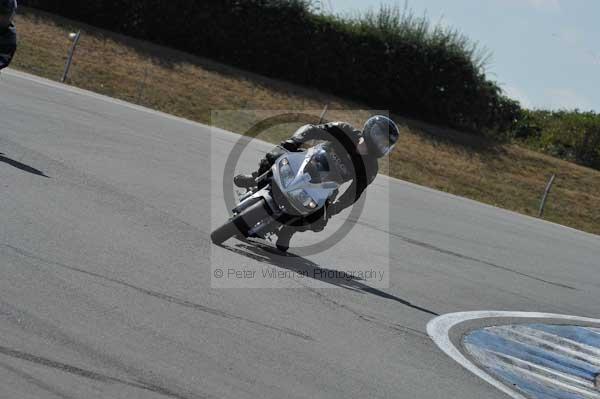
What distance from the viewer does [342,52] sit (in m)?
35.6

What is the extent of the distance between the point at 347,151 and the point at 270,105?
21.9m

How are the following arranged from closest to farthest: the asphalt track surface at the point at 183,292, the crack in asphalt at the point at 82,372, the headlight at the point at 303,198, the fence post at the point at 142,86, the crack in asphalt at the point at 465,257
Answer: the crack in asphalt at the point at 82,372
the asphalt track surface at the point at 183,292
the headlight at the point at 303,198
the crack in asphalt at the point at 465,257
the fence post at the point at 142,86

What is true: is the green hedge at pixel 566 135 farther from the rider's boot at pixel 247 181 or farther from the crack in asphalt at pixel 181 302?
the crack in asphalt at pixel 181 302

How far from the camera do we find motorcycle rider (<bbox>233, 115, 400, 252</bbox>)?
388 inches

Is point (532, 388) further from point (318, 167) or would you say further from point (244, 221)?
point (244, 221)

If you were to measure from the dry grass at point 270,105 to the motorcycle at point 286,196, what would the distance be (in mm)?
16124

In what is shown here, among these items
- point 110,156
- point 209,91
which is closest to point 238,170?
point 110,156

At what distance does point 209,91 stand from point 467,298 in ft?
68.5

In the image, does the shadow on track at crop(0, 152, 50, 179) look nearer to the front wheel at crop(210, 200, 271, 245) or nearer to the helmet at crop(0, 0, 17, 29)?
the helmet at crop(0, 0, 17, 29)

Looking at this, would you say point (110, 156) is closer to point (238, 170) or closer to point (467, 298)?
point (238, 170)

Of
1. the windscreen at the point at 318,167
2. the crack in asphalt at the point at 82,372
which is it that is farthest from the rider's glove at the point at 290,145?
the crack in asphalt at the point at 82,372

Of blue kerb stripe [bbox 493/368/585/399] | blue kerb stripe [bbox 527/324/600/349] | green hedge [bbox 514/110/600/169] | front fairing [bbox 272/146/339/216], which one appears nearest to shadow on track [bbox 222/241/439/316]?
front fairing [bbox 272/146/339/216]

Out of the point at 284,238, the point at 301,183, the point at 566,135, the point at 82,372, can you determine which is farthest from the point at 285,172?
the point at 566,135

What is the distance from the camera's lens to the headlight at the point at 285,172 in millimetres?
9578
